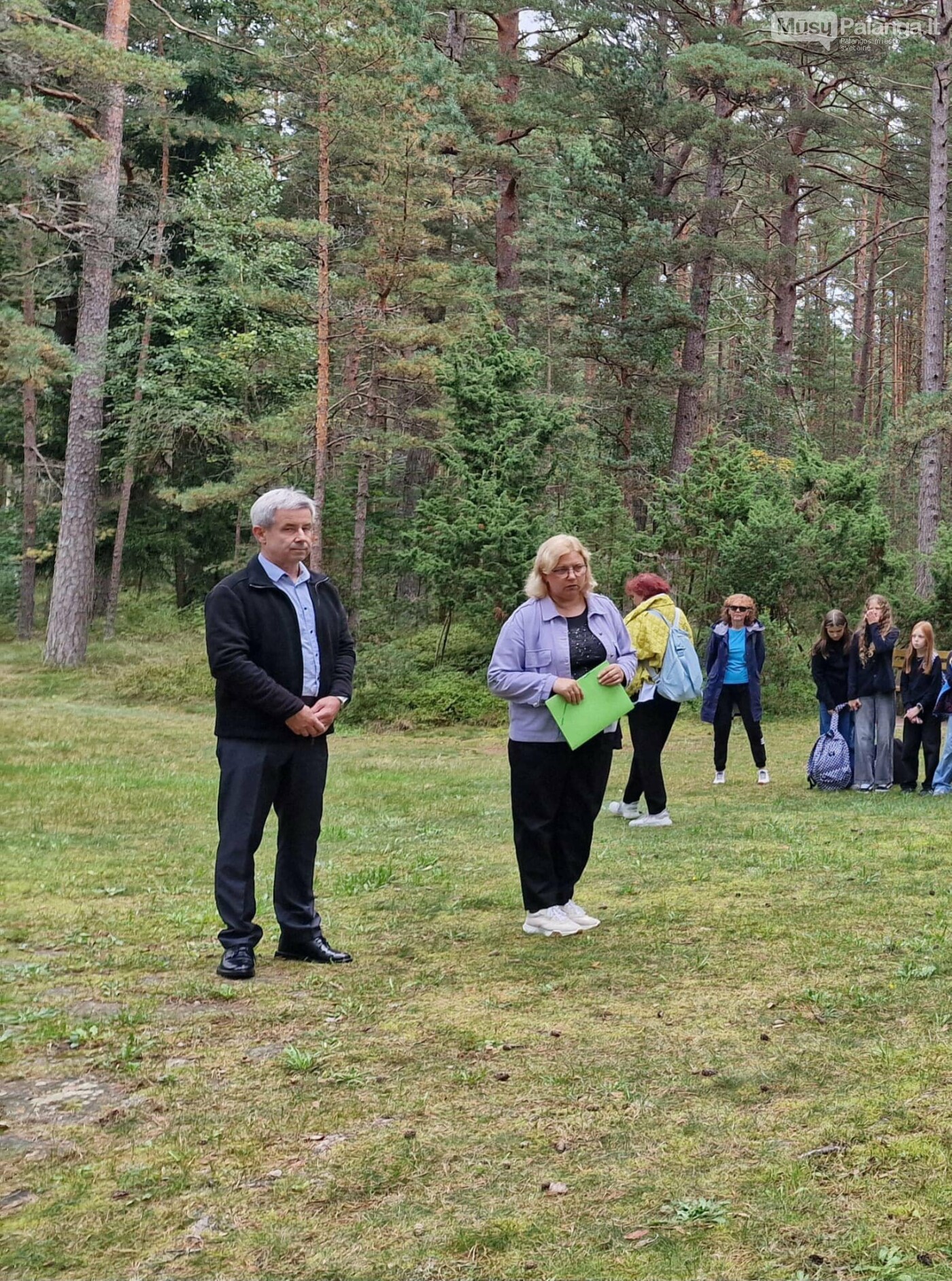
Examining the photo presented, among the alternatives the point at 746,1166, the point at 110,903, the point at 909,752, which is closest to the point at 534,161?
the point at 909,752

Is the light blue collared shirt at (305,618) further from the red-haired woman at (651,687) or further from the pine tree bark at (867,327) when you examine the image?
the pine tree bark at (867,327)

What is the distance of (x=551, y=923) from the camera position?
5.94 meters

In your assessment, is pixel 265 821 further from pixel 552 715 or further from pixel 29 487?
pixel 29 487

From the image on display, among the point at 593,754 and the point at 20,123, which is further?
the point at 20,123

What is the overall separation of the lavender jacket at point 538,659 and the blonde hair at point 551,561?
0.07 meters

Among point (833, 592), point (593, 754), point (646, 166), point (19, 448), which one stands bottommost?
point (593, 754)

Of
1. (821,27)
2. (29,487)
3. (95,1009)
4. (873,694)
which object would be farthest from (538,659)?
(29,487)

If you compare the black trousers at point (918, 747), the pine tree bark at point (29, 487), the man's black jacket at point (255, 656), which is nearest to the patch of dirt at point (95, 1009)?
the man's black jacket at point (255, 656)

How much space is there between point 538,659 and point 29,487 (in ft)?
81.0

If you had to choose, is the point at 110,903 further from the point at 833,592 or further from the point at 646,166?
the point at 646,166

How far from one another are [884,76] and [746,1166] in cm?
2586

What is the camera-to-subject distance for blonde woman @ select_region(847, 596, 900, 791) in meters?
10.8

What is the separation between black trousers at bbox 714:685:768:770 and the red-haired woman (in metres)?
2.06

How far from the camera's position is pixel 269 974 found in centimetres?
536
